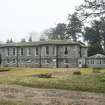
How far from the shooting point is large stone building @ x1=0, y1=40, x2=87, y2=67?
62.1 m

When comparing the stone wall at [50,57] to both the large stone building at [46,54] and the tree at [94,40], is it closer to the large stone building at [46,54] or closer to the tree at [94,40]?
the large stone building at [46,54]

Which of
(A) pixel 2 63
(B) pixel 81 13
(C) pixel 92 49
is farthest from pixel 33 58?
(B) pixel 81 13

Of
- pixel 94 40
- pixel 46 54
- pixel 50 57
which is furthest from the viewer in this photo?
pixel 94 40

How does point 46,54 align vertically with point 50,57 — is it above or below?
above

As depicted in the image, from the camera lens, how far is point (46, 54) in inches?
2494

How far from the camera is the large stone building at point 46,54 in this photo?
6212 cm

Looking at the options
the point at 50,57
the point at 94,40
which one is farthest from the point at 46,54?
the point at 94,40

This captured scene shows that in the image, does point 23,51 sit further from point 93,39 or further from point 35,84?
point 35,84

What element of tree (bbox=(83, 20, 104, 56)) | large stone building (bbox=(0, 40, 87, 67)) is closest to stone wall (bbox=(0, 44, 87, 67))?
large stone building (bbox=(0, 40, 87, 67))

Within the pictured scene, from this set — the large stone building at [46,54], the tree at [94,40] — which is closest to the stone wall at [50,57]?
the large stone building at [46,54]

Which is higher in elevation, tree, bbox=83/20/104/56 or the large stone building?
tree, bbox=83/20/104/56

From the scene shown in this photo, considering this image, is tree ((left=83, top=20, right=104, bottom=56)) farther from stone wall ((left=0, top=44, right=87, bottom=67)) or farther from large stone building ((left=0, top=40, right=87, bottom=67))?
stone wall ((left=0, top=44, right=87, bottom=67))

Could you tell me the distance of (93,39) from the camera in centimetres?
8788

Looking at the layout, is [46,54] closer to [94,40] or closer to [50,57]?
[50,57]
